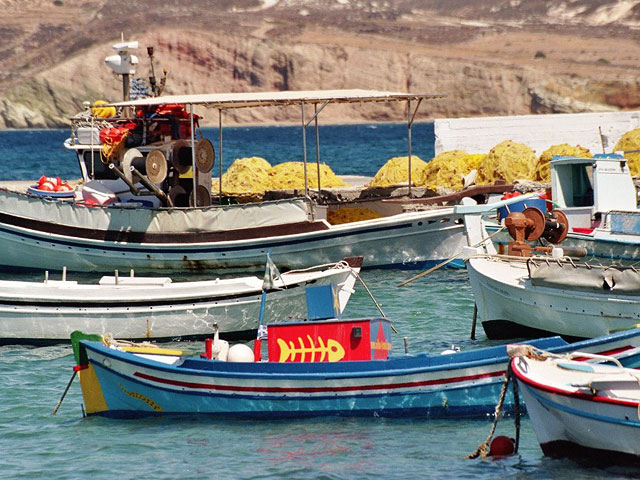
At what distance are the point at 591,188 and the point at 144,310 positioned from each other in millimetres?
10837

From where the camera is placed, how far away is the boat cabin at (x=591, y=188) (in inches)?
929

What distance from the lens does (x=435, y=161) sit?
35750mm

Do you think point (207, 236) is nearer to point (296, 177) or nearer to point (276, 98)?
point (276, 98)

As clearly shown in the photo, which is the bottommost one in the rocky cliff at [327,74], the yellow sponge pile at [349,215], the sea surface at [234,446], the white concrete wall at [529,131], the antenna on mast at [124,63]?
the sea surface at [234,446]

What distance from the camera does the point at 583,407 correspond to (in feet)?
38.9

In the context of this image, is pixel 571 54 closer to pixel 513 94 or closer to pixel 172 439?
pixel 513 94

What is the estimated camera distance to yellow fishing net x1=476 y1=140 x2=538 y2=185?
3472 cm

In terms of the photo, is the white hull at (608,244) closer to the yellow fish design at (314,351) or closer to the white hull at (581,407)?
the yellow fish design at (314,351)

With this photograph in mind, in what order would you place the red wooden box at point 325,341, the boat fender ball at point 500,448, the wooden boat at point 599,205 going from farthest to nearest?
the wooden boat at point 599,205
the red wooden box at point 325,341
the boat fender ball at point 500,448

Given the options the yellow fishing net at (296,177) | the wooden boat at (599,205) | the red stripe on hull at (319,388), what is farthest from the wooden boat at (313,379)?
the yellow fishing net at (296,177)

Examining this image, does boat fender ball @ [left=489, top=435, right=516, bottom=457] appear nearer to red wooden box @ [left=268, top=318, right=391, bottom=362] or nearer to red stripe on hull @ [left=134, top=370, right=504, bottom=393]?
red stripe on hull @ [left=134, top=370, right=504, bottom=393]

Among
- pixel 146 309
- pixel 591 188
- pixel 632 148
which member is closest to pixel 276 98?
pixel 591 188

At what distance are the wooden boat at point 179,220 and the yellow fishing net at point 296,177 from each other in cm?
671

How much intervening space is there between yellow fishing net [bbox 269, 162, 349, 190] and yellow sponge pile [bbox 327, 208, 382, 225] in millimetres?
5974
